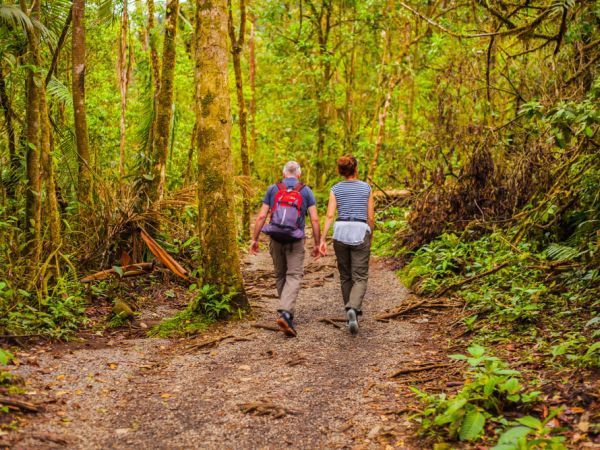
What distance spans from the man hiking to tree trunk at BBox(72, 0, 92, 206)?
149 inches

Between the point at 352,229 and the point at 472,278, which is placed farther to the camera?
the point at 472,278

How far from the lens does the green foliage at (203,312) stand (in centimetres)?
738

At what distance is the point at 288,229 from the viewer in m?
7.13

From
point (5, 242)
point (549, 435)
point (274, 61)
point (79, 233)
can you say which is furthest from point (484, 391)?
point (274, 61)

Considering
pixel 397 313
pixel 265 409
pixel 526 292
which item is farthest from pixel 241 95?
pixel 265 409

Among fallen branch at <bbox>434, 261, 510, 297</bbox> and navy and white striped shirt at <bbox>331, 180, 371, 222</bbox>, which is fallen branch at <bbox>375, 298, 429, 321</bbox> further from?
navy and white striped shirt at <bbox>331, 180, 371, 222</bbox>

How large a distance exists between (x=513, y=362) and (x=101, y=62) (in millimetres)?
14666

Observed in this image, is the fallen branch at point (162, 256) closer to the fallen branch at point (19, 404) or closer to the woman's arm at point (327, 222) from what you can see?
the woman's arm at point (327, 222)

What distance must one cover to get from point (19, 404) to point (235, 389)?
181 cm

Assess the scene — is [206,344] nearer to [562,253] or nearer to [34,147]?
[34,147]

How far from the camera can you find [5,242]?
7266 mm

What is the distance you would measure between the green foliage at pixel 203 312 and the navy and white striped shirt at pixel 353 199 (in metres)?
1.91

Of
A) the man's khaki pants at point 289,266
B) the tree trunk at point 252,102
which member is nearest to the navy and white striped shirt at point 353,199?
the man's khaki pants at point 289,266

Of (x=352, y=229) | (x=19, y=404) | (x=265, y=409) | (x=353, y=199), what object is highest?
(x=353, y=199)
